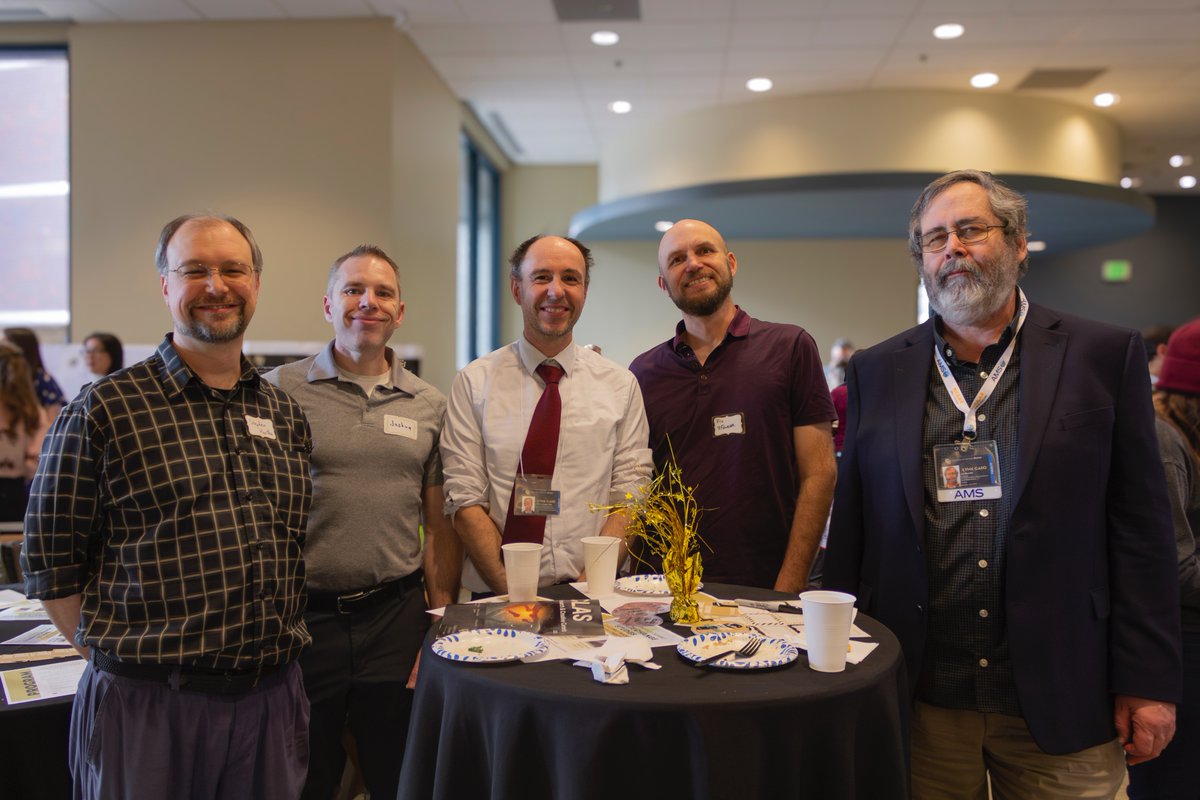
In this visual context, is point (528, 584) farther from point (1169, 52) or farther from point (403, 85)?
point (1169, 52)

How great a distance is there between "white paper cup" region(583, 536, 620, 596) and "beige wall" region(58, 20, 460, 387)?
497 centimetres

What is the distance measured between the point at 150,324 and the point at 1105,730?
6.67 metres

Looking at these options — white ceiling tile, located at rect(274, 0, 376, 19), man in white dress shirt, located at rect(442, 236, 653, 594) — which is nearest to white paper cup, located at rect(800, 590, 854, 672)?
man in white dress shirt, located at rect(442, 236, 653, 594)

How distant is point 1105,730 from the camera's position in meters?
1.71

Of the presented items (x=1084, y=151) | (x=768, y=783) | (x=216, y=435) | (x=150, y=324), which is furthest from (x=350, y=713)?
(x=1084, y=151)

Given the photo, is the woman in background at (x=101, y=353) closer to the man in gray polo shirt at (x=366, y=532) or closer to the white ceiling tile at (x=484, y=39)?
the white ceiling tile at (x=484, y=39)

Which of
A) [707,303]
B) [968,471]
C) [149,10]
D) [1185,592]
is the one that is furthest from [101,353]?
[1185,592]

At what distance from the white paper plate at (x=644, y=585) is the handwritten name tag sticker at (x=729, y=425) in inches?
21.1

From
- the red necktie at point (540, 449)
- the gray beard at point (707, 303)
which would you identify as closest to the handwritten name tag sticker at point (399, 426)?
the red necktie at point (540, 449)

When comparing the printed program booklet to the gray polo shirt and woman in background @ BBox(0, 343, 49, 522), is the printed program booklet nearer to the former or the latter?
the gray polo shirt

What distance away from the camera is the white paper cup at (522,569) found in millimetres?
1849

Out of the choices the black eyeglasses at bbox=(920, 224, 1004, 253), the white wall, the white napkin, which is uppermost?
the white wall

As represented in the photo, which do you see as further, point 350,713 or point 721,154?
point 721,154

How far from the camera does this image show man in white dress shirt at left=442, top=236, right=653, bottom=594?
7.31 ft
